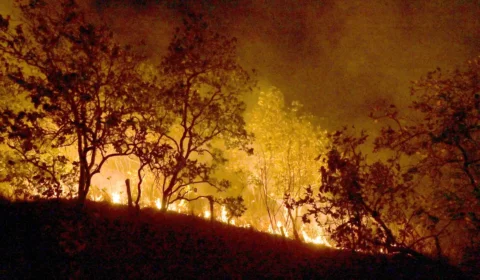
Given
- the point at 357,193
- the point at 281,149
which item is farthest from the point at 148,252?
the point at 281,149

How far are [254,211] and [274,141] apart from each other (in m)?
13.9

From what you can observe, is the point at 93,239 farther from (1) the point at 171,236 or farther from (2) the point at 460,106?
(2) the point at 460,106

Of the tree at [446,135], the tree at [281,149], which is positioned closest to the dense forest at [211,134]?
the tree at [446,135]

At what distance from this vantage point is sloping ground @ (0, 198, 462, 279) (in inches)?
354

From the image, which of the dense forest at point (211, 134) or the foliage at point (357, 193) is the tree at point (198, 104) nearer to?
the dense forest at point (211, 134)

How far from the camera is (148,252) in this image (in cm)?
1091

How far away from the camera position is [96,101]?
11.8 metres

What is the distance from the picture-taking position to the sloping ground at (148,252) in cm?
899

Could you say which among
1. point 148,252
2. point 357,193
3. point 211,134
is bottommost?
point 148,252

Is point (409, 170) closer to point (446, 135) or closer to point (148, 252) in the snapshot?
point (446, 135)

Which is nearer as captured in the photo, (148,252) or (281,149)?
(148,252)

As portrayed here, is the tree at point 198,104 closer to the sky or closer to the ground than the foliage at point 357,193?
closer to the sky

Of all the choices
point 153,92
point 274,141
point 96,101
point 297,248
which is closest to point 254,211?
point 274,141

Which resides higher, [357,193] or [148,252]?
[357,193]
